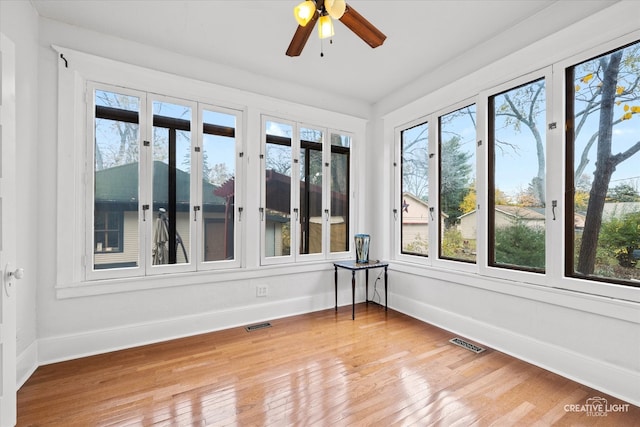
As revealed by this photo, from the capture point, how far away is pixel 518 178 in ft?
8.79

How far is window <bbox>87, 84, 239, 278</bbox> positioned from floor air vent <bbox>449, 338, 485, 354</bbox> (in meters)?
2.40

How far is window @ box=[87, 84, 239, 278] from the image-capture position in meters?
2.71

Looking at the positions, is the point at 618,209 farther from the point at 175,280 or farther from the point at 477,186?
the point at 175,280

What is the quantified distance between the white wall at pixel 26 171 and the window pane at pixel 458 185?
3.77 m

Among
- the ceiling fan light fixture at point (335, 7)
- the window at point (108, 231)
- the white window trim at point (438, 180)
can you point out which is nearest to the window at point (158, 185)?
the window at point (108, 231)

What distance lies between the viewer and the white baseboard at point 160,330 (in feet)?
8.12

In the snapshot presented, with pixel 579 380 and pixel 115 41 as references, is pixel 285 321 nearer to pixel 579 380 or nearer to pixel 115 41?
pixel 579 380

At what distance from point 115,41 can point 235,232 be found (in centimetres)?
209

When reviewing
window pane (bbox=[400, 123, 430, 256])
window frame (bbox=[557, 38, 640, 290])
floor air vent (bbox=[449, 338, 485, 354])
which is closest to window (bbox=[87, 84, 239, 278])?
window pane (bbox=[400, 123, 430, 256])

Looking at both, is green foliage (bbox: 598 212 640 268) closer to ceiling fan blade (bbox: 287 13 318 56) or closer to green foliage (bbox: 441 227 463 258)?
green foliage (bbox: 441 227 463 258)

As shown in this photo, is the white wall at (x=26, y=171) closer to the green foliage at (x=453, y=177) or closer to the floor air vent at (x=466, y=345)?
the floor air vent at (x=466, y=345)

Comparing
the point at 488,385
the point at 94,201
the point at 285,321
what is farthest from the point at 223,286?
the point at 488,385

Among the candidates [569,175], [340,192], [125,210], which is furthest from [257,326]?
[569,175]

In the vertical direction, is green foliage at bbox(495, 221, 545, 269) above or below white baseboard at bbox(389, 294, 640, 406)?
above
